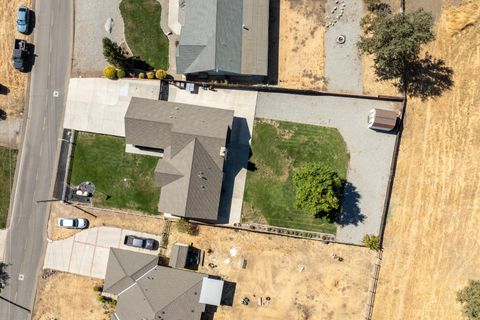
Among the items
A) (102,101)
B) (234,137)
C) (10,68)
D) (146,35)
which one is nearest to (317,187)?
(234,137)

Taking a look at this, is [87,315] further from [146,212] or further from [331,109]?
[331,109]

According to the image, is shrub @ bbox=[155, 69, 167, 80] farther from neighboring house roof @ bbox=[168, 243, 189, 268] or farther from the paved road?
neighboring house roof @ bbox=[168, 243, 189, 268]

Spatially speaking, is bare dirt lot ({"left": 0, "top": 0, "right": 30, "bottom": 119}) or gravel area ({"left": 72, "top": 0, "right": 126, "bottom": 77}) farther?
bare dirt lot ({"left": 0, "top": 0, "right": 30, "bottom": 119})

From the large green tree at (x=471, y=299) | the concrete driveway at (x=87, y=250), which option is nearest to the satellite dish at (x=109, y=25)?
the concrete driveway at (x=87, y=250)

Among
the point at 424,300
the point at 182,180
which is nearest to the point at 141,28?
the point at 182,180

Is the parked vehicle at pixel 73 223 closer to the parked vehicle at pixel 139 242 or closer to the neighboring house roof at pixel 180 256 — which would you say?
the parked vehicle at pixel 139 242

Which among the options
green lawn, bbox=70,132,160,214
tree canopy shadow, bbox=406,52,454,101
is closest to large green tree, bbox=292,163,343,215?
tree canopy shadow, bbox=406,52,454,101
